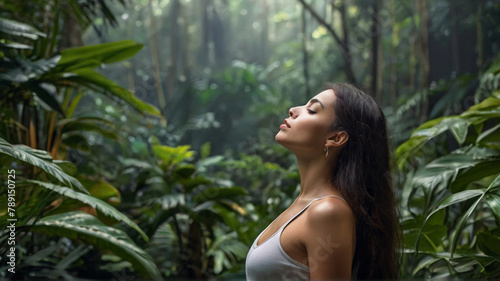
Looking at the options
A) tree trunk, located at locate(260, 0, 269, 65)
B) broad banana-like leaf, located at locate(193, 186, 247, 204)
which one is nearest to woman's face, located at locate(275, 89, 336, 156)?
broad banana-like leaf, located at locate(193, 186, 247, 204)

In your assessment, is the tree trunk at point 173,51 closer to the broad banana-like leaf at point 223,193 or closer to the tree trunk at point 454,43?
the broad banana-like leaf at point 223,193

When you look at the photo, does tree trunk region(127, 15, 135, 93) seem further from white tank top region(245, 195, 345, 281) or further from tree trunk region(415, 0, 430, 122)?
white tank top region(245, 195, 345, 281)

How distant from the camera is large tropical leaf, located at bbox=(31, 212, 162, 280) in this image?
4.65 ft

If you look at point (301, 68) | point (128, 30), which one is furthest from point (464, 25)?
point (128, 30)

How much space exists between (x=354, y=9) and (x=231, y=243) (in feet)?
8.09

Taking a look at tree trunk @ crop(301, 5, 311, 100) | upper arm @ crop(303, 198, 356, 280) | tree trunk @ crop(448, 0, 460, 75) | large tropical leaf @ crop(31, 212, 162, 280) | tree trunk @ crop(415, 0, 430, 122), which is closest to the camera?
upper arm @ crop(303, 198, 356, 280)

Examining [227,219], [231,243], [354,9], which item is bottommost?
[231,243]

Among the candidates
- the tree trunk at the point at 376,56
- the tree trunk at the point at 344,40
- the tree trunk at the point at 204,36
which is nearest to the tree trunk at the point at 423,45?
the tree trunk at the point at 376,56

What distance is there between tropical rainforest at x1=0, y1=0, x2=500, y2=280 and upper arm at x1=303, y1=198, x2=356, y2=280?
446 millimetres

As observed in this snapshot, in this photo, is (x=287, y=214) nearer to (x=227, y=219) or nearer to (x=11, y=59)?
(x=11, y=59)

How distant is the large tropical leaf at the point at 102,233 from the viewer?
4.65 feet

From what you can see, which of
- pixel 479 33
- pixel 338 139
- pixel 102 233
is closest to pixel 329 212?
pixel 338 139

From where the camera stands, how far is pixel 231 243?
2957 mm

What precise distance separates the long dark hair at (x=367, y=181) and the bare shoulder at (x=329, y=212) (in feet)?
0.17
